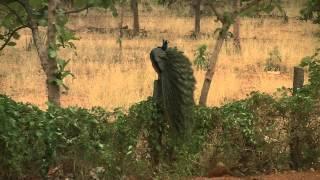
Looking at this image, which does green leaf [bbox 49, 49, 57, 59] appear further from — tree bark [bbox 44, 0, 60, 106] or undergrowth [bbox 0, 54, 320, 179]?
undergrowth [bbox 0, 54, 320, 179]

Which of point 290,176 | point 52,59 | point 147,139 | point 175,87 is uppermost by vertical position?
point 52,59

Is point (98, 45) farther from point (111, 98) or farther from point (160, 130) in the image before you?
point (160, 130)

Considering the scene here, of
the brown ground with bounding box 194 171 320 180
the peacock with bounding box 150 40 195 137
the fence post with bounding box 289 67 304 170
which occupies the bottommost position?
the brown ground with bounding box 194 171 320 180

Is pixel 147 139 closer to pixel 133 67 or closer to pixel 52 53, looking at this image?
pixel 52 53

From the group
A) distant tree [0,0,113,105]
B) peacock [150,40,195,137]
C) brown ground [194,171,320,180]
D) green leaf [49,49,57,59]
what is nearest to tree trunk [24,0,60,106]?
distant tree [0,0,113,105]

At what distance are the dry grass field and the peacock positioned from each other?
495 centimetres

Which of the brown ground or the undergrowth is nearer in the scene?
the undergrowth

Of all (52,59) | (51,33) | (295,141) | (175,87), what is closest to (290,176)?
(295,141)

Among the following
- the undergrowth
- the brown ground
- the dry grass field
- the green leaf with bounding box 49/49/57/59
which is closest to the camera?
the undergrowth

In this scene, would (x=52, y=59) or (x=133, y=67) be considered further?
(x=133, y=67)

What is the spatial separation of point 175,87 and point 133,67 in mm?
9994

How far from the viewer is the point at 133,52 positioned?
18.5 metres

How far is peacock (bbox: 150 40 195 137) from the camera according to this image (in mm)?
4957

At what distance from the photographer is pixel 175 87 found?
16.6ft
